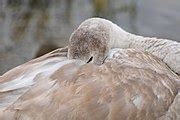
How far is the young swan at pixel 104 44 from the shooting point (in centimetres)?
416

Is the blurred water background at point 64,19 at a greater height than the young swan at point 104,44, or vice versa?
the young swan at point 104,44

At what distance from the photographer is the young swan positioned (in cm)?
416

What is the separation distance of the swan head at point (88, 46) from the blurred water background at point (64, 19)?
7.12 feet

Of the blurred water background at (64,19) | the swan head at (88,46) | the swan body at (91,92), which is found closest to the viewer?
the swan body at (91,92)

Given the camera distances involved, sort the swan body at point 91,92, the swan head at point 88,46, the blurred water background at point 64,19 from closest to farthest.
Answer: the swan body at point 91,92, the swan head at point 88,46, the blurred water background at point 64,19

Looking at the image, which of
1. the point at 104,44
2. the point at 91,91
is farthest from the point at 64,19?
the point at 91,91

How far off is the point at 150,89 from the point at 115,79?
23cm

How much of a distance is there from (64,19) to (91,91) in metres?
4.07

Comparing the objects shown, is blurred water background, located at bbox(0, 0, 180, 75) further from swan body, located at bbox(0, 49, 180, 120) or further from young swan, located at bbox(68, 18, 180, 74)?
swan body, located at bbox(0, 49, 180, 120)

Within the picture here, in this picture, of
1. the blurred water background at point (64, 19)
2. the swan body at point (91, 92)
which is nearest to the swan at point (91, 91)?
the swan body at point (91, 92)

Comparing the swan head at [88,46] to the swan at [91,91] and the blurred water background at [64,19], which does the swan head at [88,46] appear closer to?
the swan at [91,91]

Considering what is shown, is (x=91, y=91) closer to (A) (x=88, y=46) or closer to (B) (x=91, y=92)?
(B) (x=91, y=92)

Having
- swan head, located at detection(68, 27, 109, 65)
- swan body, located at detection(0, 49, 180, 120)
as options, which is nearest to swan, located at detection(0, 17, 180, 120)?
swan body, located at detection(0, 49, 180, 120)

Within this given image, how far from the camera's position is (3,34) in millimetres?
6859
